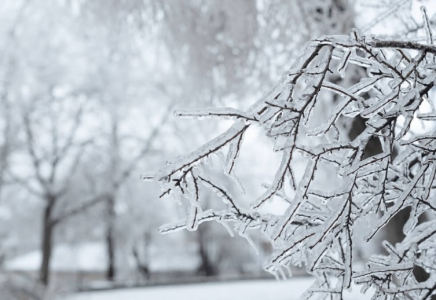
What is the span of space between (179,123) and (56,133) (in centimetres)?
386

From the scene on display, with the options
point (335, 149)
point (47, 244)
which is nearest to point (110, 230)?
point (47, 244)

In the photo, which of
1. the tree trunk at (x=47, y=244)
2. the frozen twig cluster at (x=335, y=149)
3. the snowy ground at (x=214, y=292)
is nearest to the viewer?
the frozen twig cluster at (x=335, y=149)

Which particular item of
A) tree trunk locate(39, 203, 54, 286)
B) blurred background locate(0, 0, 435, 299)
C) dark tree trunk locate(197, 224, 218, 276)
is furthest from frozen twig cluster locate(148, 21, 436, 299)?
dark tree trunk locate(197, 224, 218, 276)

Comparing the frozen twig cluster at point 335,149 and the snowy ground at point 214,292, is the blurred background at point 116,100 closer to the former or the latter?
the snowy ground at point 214,292

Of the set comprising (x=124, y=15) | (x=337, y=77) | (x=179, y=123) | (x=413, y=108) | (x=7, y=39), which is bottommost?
(x=413, y=108)

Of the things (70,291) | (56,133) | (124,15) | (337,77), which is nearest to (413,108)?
(337,77)

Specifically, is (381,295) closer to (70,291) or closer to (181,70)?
(181,70)

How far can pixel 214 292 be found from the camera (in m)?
9.36

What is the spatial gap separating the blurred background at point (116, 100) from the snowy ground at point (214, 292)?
785 mm

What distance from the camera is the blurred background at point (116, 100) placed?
5.00 m

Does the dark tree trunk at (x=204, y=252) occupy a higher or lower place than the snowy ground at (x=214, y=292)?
higher

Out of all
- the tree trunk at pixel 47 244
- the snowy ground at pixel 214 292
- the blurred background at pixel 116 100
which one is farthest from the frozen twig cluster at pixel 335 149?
the tree trunk at pixel 47 244

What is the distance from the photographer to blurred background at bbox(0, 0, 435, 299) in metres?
5.00

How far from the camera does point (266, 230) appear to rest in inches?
63.8
